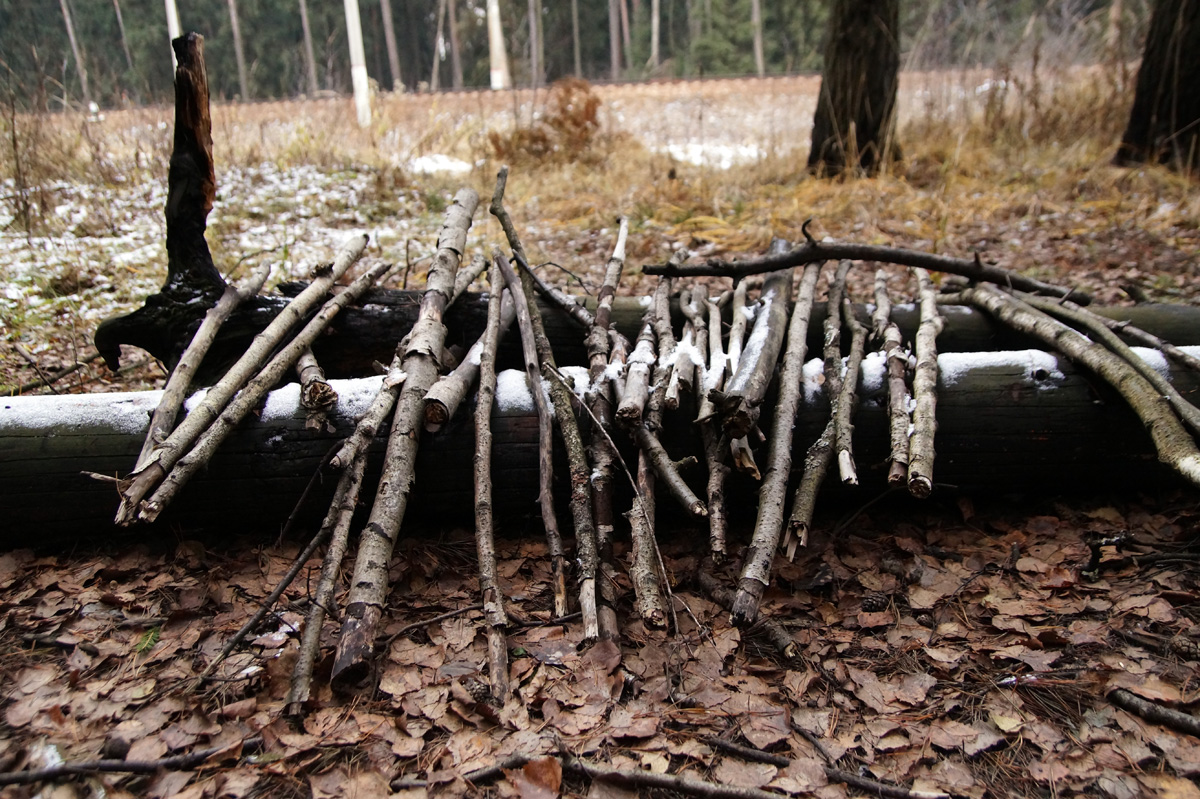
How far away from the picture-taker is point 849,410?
8.50 ft

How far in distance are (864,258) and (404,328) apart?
2.47 m

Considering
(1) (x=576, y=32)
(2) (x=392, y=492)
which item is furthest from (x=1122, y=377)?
(1) (x=576, y=32)

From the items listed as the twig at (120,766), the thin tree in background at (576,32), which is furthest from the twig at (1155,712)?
the thin tree in background at (576,32)

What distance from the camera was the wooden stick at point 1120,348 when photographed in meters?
2.37

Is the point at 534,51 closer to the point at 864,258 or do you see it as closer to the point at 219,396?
the point at 864,258

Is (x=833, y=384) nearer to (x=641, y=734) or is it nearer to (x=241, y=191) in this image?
(x=641, y=734)

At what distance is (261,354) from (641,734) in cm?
221

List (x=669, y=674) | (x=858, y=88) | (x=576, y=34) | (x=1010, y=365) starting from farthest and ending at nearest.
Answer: (x=576, y=34) < (x=858, y=88) < (x=1010, y=365) < (x=669, y=674)

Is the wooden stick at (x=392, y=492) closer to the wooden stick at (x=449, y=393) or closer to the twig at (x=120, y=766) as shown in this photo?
the wooden stick at (x=449, y=393)

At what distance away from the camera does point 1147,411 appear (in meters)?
2.43

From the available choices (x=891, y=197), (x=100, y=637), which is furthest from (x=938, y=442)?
(x=891, y=197)

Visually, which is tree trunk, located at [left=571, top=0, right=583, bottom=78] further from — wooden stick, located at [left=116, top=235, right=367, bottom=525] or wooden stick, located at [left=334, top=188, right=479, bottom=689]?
wooden stick, located at [left=334, top=188, right=479, bottom=689]

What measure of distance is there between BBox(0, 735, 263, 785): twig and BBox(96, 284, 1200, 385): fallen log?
5.76 ft

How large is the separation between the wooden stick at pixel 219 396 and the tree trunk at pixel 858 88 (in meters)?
5.93
